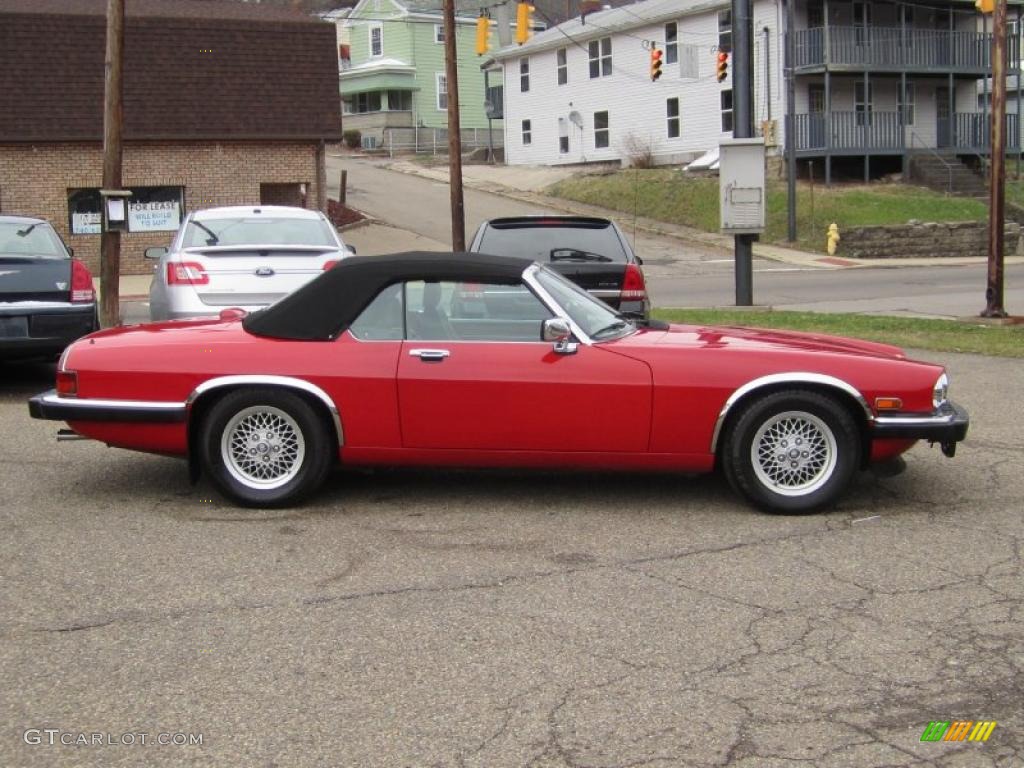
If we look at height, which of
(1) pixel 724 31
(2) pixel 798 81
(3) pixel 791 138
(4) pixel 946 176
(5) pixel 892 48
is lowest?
(4) pixel 946 176

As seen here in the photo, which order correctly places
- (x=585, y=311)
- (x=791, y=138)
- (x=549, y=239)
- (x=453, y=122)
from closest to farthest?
(x=585, y=311), (x=549, y=239), (x=453, y=122), (x=791, y=138)

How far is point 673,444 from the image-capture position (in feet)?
21.5

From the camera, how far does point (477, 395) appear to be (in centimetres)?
656

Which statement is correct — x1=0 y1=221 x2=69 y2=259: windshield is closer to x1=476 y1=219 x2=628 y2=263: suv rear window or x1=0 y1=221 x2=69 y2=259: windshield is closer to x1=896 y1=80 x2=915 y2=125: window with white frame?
x1=476 y1=219 x2=628 y2=263: suv rear window

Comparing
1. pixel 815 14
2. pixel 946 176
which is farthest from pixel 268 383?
pixel 946 176

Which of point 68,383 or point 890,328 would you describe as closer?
point 68,383

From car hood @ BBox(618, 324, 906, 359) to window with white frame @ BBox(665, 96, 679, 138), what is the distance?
38052 millimetres

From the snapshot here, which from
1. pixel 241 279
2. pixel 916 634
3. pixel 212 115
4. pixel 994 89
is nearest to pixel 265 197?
pixel 212 115

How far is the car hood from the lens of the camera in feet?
22.1

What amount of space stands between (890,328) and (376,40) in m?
51.2

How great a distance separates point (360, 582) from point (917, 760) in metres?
2.60

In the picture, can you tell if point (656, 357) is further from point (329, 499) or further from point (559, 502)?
point (329, 499)

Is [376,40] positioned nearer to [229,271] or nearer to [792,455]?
[229,271]

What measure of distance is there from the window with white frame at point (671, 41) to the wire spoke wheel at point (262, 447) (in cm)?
3936
